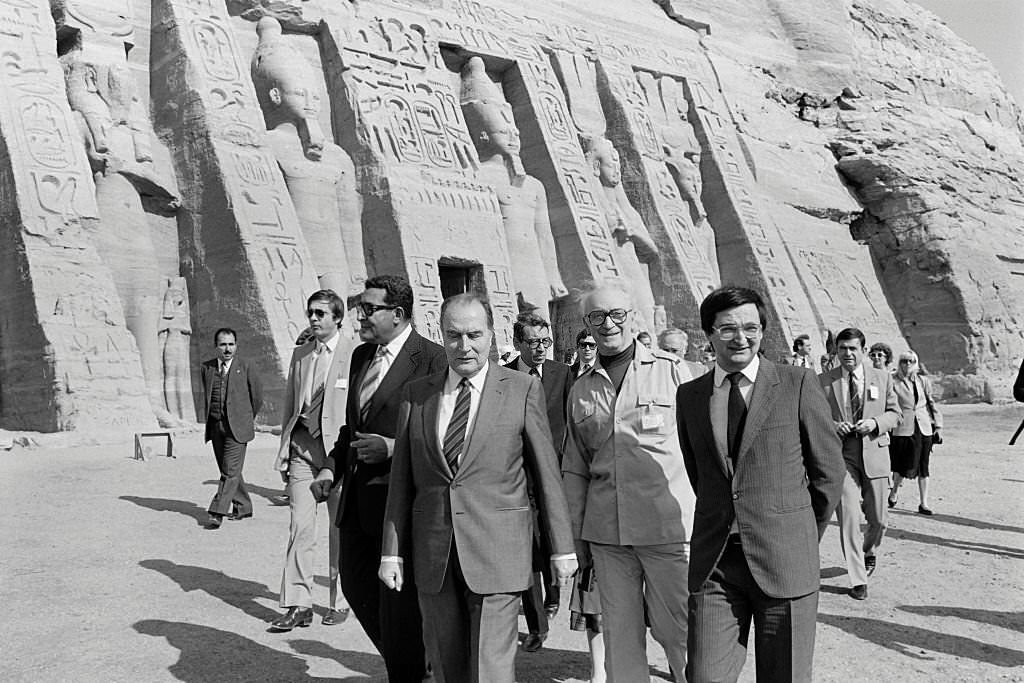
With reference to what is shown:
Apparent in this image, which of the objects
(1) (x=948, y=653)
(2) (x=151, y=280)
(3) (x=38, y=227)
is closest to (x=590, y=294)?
(1) (x=948, y=653)

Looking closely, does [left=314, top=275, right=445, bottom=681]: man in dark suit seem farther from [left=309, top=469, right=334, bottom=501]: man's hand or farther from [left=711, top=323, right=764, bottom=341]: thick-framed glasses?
[left=711, top=323, right=764, bottom=341]: thick-framed glasses

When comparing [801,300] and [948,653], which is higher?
[801,300]

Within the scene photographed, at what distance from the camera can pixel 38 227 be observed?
995 centimetres

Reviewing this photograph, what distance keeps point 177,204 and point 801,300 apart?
1112 centimetres

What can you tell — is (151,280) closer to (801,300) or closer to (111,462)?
(111,462)

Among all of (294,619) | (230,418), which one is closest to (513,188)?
(230,418)

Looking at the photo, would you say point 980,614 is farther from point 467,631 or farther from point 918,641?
point 467,631

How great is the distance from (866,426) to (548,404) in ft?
6.21

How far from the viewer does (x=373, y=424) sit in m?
3.49

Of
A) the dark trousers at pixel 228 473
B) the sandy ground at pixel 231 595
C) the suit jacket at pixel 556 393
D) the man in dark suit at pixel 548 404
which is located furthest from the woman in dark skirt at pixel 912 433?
the dark trousers at pixel 228 473

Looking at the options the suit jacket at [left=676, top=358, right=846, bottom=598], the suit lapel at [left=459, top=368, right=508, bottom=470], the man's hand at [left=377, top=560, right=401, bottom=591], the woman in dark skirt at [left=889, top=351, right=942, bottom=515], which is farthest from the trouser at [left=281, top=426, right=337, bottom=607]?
the woman in dark skirt at [left=889, top=351, right=942, bottom=515]

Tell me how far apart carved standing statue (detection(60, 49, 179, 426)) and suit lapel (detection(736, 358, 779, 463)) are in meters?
9.45

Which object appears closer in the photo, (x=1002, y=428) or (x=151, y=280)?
(x=151, y=280)

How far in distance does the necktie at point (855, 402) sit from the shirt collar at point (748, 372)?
2.79 metres
